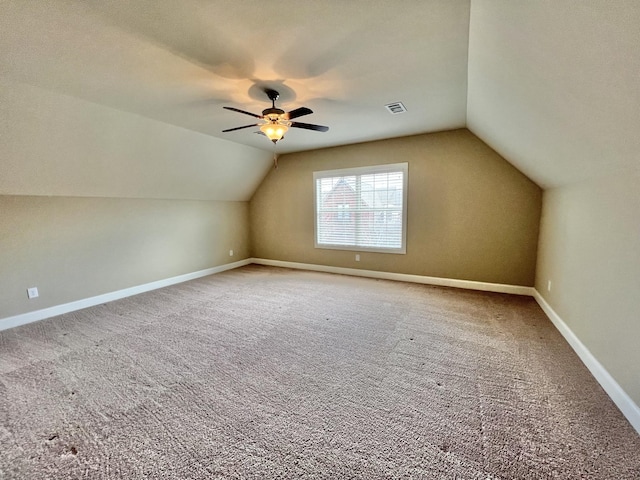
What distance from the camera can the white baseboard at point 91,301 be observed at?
10.6 feet

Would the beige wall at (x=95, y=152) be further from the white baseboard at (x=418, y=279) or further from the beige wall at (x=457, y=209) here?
the white baseboard at (x=418, y=279)

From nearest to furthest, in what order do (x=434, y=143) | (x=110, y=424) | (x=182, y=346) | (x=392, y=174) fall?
(x=110, y=424) < (x=182, y=346) < (x=434, y=143) < (x=392, y=174)

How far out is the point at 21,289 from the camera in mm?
3279

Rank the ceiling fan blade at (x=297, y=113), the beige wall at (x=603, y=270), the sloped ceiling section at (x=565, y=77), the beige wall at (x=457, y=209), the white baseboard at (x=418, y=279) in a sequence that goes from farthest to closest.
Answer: the white baseboard at (x=418, y=279), the beige wall at (x=457, y=209), the ceiling fan blade at (x=297, y=113), the beige wall at (x=603, y=270), the sloped ceiling section at (x=565, y=77)

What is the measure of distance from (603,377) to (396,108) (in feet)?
10.4

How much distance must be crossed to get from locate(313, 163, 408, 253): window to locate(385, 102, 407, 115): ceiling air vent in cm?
140

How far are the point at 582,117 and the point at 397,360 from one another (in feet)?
7.44

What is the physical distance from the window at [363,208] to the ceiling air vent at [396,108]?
1.40m

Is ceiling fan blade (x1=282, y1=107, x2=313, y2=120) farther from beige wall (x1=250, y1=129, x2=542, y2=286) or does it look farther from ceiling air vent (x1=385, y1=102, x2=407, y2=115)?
beige wall (x1=250, y1=129, x2=542, y2=286)

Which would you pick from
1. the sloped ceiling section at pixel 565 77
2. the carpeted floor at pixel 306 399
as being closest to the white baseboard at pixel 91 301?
the carpeted floor at pixel 306 399

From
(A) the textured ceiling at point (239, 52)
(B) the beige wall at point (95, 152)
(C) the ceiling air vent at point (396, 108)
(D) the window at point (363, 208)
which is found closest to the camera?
(A) the textured ceiling at point (239, 52)

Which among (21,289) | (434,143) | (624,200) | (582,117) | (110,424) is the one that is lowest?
(110,424)

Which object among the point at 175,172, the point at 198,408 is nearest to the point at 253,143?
the point at 175,172

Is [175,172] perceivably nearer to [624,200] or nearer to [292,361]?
[292,361]
